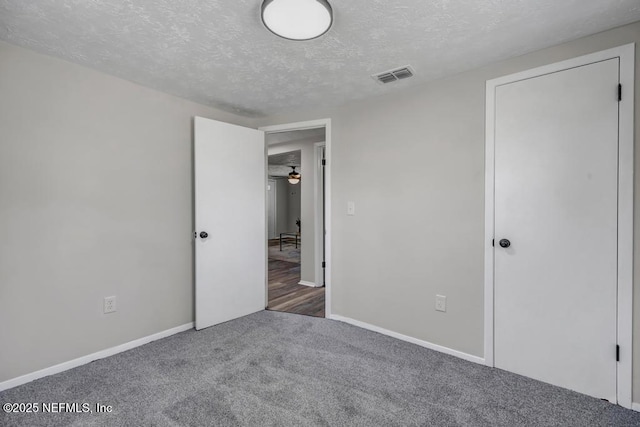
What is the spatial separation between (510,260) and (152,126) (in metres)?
3.13

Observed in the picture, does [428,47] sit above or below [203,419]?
above

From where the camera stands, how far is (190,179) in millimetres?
2891

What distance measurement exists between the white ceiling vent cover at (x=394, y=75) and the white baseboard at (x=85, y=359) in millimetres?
2894

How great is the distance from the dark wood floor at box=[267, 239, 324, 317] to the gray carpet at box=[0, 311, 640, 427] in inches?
34.9

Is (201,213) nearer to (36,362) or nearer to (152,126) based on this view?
(152,126)

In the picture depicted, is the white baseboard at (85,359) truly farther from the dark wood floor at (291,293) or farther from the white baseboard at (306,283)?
the white baseboard at (306,283)

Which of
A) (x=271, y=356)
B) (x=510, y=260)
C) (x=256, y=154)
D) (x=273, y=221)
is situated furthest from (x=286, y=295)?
(x=273, y=221)

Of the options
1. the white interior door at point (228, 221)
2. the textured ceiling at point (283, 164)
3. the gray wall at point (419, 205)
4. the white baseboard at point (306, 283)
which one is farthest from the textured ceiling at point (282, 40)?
the textured ceiling at point (283, 164)

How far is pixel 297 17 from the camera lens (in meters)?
1.49

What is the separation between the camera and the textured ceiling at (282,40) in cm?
152

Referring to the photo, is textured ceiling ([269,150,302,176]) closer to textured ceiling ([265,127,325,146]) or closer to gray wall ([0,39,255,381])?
textured ceiling ([265,127,325,146])

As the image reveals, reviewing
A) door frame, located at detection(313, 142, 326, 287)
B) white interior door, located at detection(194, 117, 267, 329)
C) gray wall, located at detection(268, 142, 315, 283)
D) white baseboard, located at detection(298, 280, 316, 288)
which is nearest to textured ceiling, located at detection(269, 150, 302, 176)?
gray wall, located at detection(268, 142, 315, 283)

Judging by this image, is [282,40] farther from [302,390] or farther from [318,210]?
[318,210]

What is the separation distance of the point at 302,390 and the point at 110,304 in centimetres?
170
